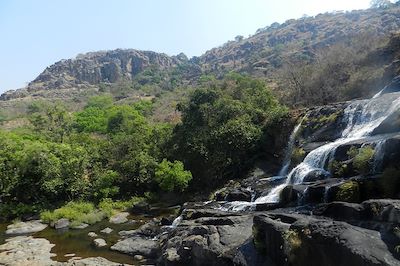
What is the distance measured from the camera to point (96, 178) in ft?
152

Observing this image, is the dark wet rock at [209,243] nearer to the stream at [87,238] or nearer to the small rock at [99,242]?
the stream at [87,238]

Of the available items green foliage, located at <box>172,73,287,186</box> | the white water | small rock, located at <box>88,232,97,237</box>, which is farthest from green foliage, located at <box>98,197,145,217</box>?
the white water

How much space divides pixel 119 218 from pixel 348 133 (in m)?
21.7

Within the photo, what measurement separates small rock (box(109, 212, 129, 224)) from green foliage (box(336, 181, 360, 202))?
808 inches

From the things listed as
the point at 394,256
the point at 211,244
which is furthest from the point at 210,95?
the point at 394,256

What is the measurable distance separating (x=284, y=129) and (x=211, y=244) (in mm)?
26690

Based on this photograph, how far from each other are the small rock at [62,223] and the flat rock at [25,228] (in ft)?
3.71

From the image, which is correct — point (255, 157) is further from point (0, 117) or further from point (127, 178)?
point (0, 117)

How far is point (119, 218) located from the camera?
36.9m

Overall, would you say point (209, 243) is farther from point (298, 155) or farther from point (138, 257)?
point (298, 155)

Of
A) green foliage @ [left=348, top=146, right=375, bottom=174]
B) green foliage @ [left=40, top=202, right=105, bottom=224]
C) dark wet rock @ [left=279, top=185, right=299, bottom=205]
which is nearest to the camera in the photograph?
green foliage @ [left=348, top=146, right=375, bottom=174]

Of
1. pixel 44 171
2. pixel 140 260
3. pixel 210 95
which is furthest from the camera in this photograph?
pixel 210 95

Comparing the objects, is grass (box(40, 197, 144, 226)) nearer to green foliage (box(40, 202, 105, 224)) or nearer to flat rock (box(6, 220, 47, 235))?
green foliage (box(40, 202, 105, 224))

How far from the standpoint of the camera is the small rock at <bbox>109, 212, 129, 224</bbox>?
118 feet
